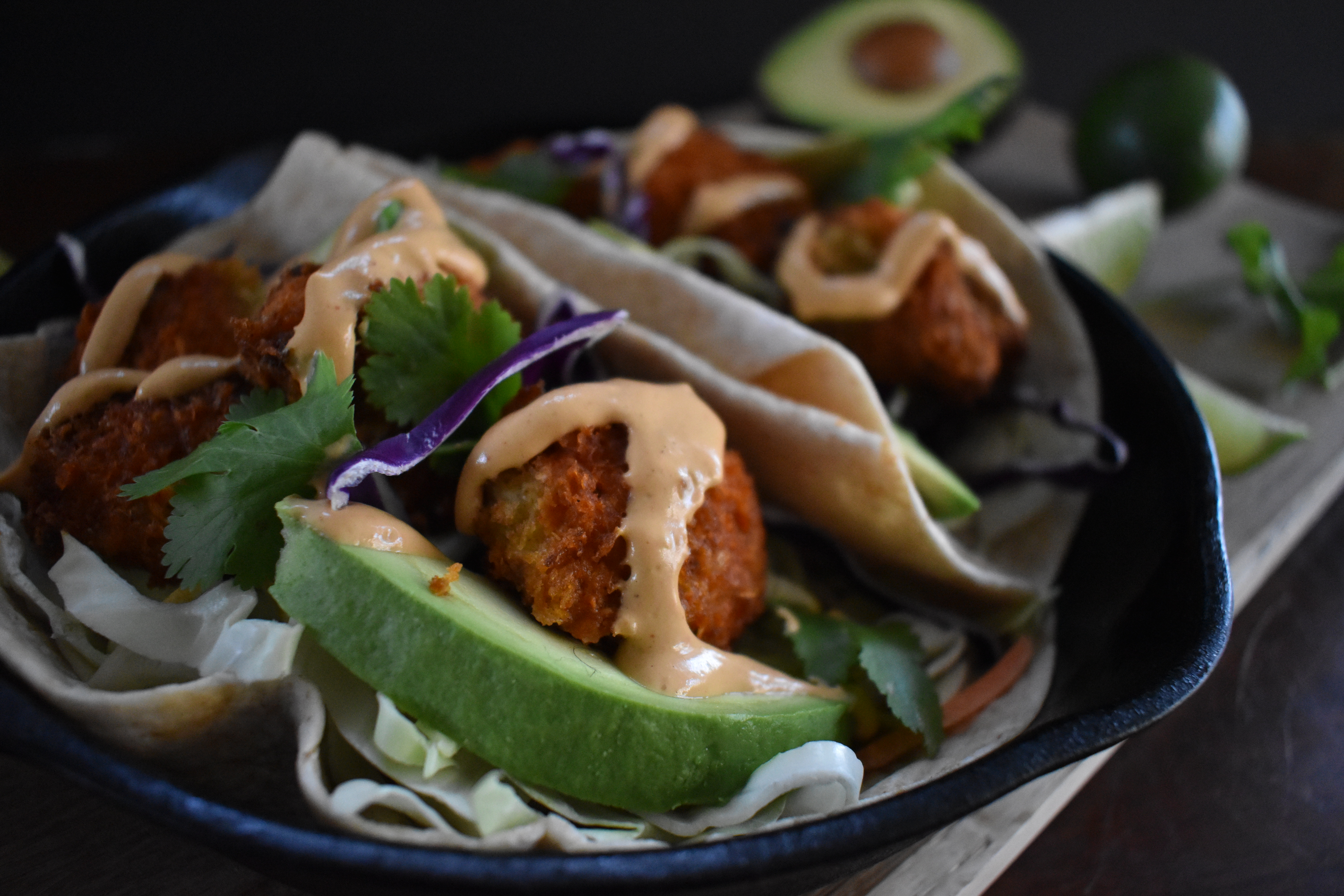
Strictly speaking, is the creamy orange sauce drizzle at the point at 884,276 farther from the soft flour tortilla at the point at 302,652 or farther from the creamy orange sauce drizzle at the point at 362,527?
the creamy orange sauce drizzle at the point at 362,527

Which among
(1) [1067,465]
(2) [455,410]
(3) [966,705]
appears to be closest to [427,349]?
(2) [455,410]

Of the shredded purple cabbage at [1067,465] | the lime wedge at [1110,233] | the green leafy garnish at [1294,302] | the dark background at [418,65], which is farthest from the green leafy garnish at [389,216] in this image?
the green leafy garnish at [1294,302]

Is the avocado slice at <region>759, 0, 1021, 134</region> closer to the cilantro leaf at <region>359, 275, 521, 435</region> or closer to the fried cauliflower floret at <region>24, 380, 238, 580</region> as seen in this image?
the cilantro leaf at <region>359, 275, 521, 435</region>

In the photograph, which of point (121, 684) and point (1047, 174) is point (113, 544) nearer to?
point (121, 684)

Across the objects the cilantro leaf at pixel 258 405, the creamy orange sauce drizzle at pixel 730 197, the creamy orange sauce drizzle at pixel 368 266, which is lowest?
the creamy orange sauce drizzle at pixel 730 197

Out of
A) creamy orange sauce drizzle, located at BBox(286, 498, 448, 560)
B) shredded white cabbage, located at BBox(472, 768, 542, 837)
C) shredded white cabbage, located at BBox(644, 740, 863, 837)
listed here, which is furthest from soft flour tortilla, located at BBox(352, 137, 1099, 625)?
shredded white cabbage, located at BBox(472, 768, 542, 837)

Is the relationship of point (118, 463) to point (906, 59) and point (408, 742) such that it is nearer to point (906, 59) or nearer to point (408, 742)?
point (408, 742)

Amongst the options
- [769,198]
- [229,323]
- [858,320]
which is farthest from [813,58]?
[229,323]
